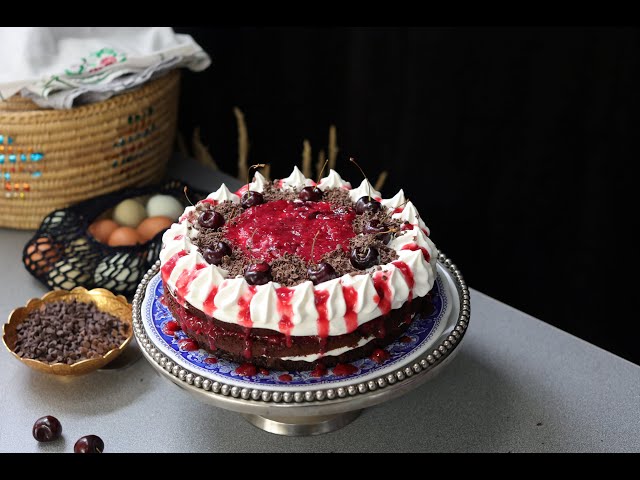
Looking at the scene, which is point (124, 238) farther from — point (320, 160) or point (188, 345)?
point (320, 160)

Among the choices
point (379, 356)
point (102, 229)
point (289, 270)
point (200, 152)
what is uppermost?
point (289, 270)

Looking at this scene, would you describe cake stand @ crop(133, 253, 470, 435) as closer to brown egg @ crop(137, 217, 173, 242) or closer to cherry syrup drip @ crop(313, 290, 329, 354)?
cherry syrup drip @ crop(313, 290, 329, 354)

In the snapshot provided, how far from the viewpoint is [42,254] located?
1963 mm

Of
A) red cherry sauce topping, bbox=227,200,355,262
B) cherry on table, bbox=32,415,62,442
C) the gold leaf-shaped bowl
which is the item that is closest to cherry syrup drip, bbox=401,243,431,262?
red cherry sauce topping, bbox=227,200,355,262

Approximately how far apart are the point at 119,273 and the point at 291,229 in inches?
22.5

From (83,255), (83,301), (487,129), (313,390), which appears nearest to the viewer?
(313,390)

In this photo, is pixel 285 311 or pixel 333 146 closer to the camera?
pixel 285 311

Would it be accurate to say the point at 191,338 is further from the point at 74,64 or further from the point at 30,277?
the point at 74,64

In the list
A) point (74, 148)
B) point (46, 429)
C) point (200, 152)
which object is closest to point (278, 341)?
point (46, 429)

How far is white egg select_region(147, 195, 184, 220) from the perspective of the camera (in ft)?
6.88

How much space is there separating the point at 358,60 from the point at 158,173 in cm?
75

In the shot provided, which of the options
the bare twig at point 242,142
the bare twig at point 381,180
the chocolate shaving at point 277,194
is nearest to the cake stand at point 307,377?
the chocolate shaving at point 277,194

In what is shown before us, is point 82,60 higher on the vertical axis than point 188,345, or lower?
higher

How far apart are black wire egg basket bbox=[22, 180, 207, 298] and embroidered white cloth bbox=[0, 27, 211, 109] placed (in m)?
0.30
